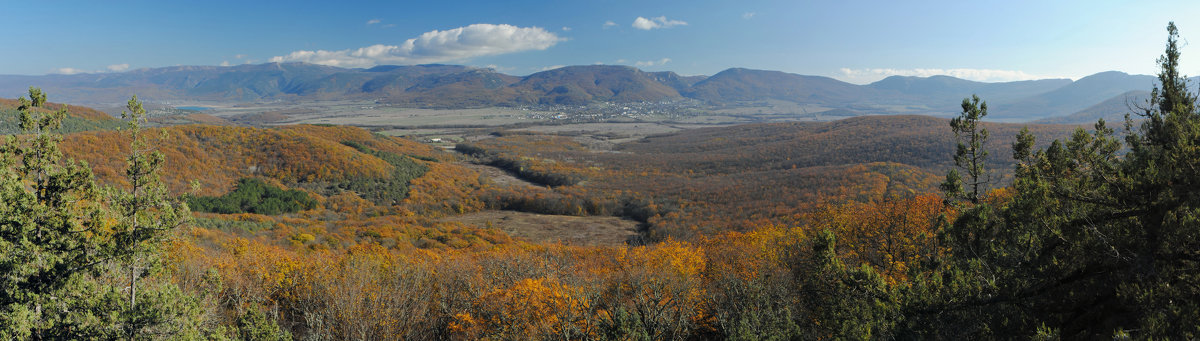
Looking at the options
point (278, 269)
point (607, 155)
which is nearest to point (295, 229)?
point (278, 269)

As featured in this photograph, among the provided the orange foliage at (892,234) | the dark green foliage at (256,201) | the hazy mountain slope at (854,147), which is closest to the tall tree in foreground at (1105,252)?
the orange foliage at (892,234)

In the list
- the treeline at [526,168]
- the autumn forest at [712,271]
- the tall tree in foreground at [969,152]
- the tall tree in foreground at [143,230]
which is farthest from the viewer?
the treeline at [526,168]

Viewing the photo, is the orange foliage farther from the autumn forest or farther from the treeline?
the treeline

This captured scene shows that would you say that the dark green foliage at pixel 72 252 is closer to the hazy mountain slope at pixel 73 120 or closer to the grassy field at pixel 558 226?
the grassy field at pixel 558 226

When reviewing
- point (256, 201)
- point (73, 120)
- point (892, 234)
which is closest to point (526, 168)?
point (256, 201)

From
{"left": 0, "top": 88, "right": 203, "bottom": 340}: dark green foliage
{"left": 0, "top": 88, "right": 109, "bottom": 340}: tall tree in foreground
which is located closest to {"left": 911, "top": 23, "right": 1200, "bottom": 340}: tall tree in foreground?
{"left": 0, "top": 88, "right": 203, "bottom": 340}: dark green foliage

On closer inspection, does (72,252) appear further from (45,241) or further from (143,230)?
(143,230)
